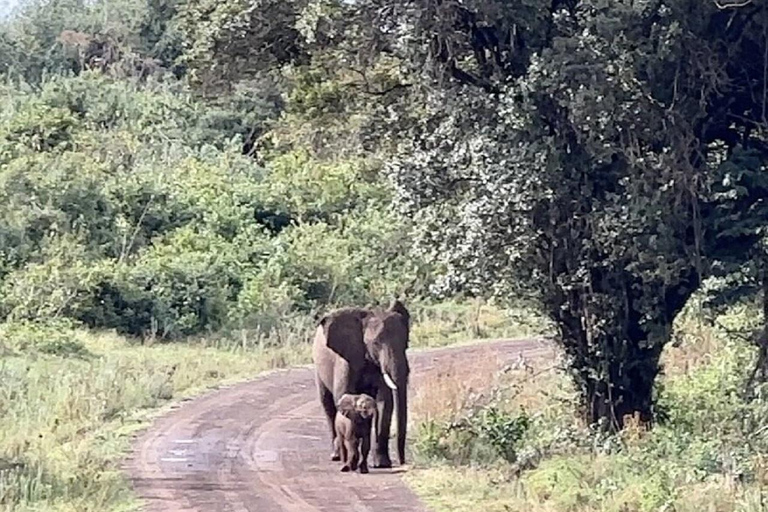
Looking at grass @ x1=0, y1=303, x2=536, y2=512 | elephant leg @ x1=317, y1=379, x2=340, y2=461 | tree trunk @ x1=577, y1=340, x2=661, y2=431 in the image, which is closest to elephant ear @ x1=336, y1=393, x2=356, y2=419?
elephant leg @ x1=317, y1=379, x2=340, y2=461

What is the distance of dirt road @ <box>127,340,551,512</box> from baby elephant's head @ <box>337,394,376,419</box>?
586 millimetres

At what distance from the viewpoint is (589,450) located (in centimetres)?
1451

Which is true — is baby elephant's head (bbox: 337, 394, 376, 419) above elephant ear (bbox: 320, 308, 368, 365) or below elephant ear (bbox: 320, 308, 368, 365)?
below

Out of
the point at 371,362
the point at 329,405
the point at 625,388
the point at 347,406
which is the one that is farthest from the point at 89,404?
the point at 625,388

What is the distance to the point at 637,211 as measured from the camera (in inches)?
538

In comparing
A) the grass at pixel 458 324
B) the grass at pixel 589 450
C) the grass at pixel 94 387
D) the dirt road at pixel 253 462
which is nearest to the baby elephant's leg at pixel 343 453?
the dirt road at pixel 253 462

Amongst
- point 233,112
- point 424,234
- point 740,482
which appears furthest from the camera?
point 233,112

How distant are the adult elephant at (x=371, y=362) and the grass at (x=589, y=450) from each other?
591mm

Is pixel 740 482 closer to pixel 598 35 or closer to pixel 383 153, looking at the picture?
pixel 598 35

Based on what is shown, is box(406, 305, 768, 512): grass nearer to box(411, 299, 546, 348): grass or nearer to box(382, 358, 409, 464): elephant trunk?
box(382, 358, 409, 464): elephant trunk

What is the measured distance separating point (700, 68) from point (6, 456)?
7.92 metres

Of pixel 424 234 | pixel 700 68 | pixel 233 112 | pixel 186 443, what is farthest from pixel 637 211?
pixel 233 112

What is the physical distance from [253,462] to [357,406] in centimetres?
134

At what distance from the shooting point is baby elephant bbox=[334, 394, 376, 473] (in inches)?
563
